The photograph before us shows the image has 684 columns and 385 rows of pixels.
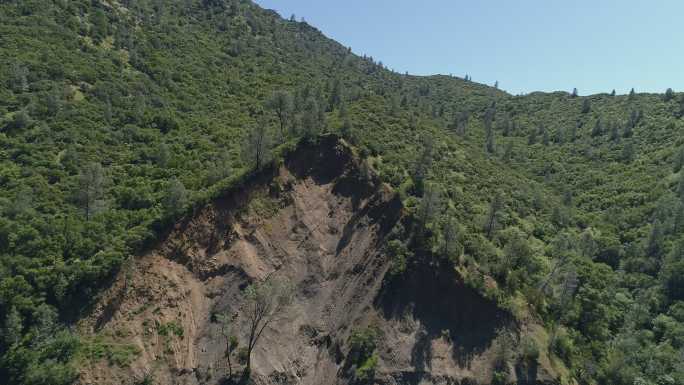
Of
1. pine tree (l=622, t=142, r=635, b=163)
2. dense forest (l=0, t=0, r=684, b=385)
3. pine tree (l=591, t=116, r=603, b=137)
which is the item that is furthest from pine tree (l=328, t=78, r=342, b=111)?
pine tree (l=591, t=116, r=603, b=137)

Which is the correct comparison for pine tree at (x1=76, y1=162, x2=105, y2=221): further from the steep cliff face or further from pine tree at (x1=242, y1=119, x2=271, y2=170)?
pine tree at (x1=242, y1=119, x2=271, y2=170)

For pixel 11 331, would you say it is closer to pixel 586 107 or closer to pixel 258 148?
pixel 258 148

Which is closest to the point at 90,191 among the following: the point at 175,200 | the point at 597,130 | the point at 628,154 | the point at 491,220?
the point at 175,200

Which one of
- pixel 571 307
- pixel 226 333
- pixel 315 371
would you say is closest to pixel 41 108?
pixel 226 333

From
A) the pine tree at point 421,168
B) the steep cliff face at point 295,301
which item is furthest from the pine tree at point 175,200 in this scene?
the pine tree at point 421,168

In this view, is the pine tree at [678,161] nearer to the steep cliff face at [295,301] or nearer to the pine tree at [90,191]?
the steep cliff face at [295,301]

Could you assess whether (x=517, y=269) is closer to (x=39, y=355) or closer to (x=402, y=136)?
(x=402, y=136)
